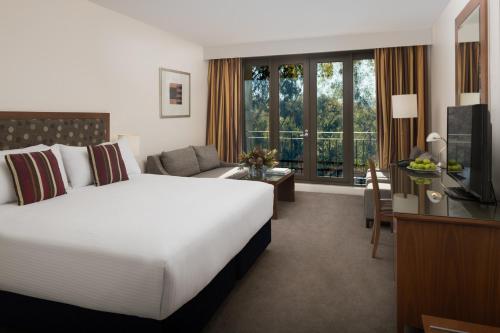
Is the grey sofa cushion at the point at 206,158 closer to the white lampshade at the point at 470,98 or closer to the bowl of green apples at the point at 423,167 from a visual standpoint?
the bowl of green apples at the point at 423,167

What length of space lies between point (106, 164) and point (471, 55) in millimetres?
3526

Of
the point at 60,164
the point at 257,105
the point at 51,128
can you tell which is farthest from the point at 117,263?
the point at 257,105

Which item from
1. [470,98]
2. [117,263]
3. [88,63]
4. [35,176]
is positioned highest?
[88,63]

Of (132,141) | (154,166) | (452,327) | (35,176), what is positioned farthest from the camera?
(154,166)

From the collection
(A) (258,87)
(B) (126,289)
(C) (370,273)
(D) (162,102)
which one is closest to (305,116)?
(A) (258,87)

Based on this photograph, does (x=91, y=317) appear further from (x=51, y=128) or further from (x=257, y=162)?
(x=257, y=162)

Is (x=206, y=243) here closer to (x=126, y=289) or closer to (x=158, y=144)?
(x=126, y=289)

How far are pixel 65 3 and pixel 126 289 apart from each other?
3.46m

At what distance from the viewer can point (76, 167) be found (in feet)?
11.5

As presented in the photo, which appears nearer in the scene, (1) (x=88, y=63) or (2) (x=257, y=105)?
(1) (x=88, y=63)

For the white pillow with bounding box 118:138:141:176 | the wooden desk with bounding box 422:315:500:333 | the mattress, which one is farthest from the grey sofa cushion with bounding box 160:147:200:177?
the wooden desk with bounding box 422:315:500:333

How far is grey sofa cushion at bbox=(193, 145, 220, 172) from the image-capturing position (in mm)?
6148

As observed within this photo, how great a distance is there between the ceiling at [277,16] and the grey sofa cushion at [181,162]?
6.08 ft

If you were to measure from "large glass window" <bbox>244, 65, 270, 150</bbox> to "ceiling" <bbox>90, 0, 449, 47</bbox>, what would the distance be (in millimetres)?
914
